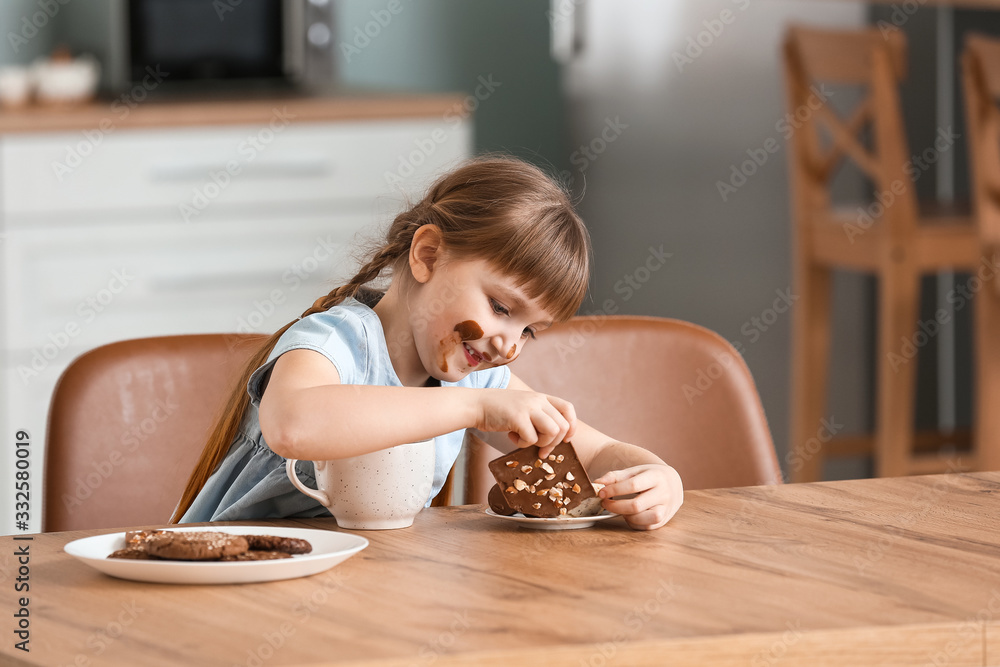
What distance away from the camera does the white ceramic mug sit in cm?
88

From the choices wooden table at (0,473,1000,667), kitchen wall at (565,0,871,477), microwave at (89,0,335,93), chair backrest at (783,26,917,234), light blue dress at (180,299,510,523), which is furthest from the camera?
kitchen wall at (565,0,871,477)

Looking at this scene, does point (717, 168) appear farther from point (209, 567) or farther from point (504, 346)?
point (209, 567)

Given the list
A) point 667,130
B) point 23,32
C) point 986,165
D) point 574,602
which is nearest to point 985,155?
point 986,165

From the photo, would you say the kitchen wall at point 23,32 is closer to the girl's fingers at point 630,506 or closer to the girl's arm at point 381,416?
the girl's arm at point 381,416

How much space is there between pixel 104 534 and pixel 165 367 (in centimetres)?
39

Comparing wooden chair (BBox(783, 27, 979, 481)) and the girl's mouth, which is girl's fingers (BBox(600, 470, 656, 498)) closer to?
the girl's mouth

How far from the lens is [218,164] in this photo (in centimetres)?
252

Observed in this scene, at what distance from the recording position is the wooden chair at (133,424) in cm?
115

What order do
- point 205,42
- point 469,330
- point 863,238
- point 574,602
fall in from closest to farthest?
point 574,602 < point 469,330 < point 863,238 < point 205,42

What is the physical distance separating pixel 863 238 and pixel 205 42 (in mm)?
1517

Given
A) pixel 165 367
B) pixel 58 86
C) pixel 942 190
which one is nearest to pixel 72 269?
pixel 58 86

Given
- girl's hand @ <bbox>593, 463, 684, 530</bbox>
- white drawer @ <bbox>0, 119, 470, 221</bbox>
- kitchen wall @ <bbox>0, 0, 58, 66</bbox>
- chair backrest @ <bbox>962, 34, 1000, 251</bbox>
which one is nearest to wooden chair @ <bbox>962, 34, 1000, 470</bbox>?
chair backrest @ <bbox>962, 34, 1000, 251</bbox>

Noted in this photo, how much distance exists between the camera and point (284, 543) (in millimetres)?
776

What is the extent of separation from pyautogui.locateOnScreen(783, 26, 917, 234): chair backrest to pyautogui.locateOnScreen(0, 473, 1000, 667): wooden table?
5.08 ft
